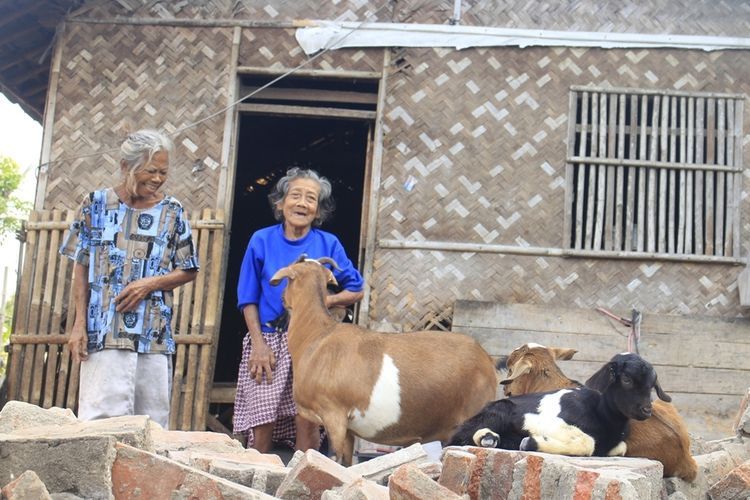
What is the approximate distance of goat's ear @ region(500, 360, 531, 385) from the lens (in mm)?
5578

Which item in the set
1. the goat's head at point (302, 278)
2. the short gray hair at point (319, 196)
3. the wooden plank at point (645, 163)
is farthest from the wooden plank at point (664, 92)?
the goat's head at point (302, 278)

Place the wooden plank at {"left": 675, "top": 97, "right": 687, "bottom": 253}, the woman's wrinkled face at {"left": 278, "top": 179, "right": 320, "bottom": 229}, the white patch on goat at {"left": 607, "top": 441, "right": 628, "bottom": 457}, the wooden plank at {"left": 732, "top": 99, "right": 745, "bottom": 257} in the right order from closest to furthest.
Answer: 1. the white patch on goat at {"left": 607, "top": 441, "right": 628, "bottom": 457}
2. the woman's wrinkled face at {"left": 278, "top": 179, "right": 320, "bottom": 229}
3. the wooden plank at {"left": 732, "top": 99, "right": 745, "bottom": 257}
4. the wooden plank at {"left": 675, "top": 97, "right": 687, "bottom": 253}

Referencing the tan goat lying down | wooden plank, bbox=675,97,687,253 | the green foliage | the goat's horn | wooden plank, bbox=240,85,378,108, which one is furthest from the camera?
the green foliage

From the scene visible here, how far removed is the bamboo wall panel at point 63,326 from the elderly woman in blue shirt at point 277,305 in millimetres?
1486

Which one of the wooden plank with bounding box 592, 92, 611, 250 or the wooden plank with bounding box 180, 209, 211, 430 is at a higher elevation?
the wooden plank with bounding box 592, 92, 611, 250

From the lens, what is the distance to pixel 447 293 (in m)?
8.24

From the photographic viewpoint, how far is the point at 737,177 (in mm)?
8383

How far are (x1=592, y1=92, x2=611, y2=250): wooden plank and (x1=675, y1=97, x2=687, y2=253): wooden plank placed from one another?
2.02ft

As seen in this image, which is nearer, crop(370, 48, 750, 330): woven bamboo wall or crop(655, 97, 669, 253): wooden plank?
crop(370, 48, 750, 330): woven bamboo wall

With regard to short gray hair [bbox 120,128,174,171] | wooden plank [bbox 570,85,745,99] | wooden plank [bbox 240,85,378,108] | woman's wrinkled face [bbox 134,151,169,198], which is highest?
wooden plank [bbox 570,85,745,99]

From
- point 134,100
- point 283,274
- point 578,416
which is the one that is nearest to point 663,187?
point 283,274

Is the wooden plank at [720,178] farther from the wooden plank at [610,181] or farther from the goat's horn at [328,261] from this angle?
the goat's horn at [328,261]

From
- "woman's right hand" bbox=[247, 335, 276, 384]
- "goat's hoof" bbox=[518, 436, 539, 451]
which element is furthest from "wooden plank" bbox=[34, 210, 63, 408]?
"goat's hoof" bbox=[518, 436, 539, 451]

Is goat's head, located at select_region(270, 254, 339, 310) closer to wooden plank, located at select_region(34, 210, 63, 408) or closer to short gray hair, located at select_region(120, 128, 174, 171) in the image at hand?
short gray hair, located at select_region(120, 128, 174, 171)
